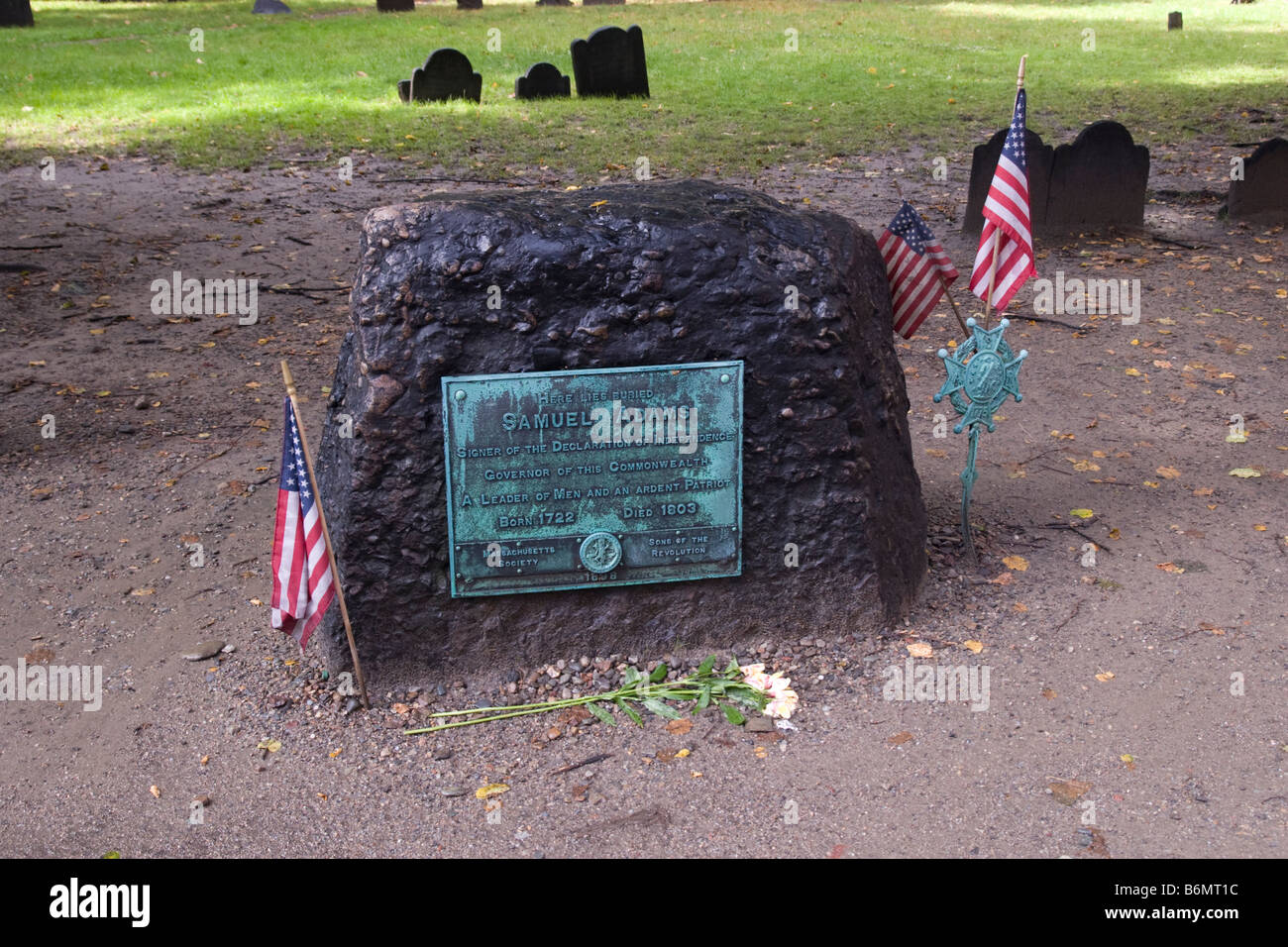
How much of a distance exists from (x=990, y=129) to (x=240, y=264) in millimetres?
8841

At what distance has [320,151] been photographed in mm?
12266

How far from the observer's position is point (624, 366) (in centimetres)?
417

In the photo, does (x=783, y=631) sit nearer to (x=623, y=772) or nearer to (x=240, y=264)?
(x=623, y=772)

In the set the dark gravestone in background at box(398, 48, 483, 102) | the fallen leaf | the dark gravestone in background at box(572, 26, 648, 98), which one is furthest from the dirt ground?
the dark gravestone in background at box(572, 26, 648, 98)

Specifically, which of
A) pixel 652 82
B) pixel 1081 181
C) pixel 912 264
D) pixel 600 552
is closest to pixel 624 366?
pixel 600 552

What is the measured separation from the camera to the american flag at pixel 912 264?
469cm

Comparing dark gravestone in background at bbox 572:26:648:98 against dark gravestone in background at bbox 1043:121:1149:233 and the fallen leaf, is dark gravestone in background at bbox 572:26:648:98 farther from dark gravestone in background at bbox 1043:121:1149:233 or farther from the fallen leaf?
the fallen leaf

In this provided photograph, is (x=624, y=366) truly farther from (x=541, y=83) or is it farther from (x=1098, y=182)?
(x=541, y=83)

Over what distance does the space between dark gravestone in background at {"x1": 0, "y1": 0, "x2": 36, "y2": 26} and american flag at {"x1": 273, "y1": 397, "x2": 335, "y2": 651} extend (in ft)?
71.6

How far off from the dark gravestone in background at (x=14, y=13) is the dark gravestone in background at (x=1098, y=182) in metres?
20.1

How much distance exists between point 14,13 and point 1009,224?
22.6 meters

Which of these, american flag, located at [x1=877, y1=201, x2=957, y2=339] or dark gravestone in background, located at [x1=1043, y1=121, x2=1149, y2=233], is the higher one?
dark gravestone in background, located at [x1=1043, y1=121, x2=1149, y2=233]

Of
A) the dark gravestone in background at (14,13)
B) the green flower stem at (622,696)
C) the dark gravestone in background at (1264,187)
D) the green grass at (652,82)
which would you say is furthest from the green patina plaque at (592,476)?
the dark gravestone in background at (14,13)

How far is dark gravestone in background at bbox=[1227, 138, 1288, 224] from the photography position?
32.3 feet
